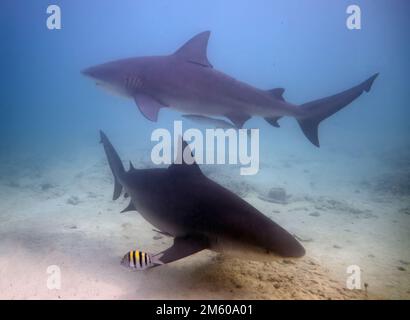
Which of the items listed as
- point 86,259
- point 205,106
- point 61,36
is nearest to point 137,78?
point 205,106

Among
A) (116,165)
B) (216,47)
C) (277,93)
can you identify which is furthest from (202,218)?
(216,47)

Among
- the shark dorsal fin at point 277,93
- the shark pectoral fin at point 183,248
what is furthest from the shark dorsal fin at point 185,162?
the shark dorsal fin at point 277,93

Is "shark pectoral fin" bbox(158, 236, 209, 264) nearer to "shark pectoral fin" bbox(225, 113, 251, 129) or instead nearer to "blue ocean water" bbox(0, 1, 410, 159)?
"shark pectoral fin" bbox(225, 113, 251, 129)

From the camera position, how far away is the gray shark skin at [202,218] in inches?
122

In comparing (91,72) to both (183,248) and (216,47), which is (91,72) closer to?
(183,248)

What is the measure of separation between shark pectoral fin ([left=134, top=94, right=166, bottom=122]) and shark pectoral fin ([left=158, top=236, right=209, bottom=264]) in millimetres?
2557

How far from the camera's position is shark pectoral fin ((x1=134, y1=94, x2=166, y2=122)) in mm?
5297

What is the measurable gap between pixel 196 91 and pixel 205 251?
117 inches

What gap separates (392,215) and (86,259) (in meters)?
9.28

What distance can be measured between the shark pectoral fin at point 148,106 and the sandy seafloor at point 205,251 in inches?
96.9

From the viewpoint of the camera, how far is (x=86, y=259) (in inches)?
190

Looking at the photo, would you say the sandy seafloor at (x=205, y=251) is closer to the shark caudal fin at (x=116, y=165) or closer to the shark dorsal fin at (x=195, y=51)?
the shark caudal fin at (x=116, y=165)
